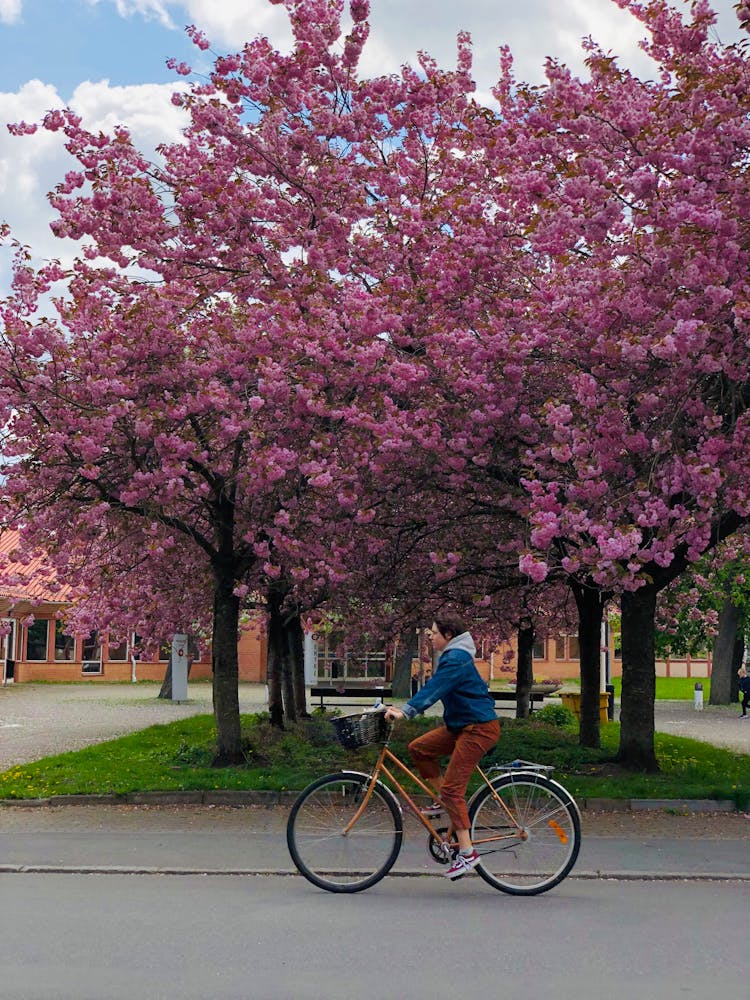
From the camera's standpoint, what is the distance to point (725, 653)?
1612 inches

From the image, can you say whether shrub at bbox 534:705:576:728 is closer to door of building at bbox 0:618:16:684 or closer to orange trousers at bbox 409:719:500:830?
orange trousers at bbox 409:719:500:830

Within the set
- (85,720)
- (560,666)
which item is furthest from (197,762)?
(560,666)

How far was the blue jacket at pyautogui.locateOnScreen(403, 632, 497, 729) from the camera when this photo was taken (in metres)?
8.09

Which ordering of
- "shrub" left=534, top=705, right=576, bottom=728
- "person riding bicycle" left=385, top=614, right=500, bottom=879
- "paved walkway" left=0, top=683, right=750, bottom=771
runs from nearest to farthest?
"person riding bicycle" left=385, top=614, right=500, bottom=879
"paved walkway" left=0, top=683, right=750, bottom=771
"shrub" left=534, top=705, right=576, bottom=728

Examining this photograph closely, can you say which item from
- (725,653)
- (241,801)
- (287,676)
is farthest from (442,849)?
(725,653)

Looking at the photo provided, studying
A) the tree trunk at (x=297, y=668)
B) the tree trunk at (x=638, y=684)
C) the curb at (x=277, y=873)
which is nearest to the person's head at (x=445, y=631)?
the curb at (x=277, y=873)

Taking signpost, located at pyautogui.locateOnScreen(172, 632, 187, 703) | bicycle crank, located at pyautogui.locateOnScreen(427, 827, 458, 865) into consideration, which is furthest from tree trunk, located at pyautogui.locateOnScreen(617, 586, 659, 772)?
signpost, located at pyautogui.locateOnScreen(172, 632, 187, 703)

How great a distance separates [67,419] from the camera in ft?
44.7

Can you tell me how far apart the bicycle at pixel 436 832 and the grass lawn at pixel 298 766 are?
5249mm

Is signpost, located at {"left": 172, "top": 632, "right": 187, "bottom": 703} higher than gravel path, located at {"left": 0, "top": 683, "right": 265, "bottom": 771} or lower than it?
higher

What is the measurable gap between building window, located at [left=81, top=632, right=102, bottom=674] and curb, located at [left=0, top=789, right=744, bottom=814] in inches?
1796

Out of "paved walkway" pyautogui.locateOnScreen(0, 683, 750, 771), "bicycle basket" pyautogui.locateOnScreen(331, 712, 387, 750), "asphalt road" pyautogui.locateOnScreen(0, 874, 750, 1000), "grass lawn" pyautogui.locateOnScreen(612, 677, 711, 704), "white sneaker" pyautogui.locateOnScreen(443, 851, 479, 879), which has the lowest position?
"grass lawn" pyautogui.locateOnScreen(612, 677, 711, 704)

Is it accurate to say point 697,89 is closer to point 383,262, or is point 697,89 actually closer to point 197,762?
point 383,262

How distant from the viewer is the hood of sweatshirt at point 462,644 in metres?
8.27
